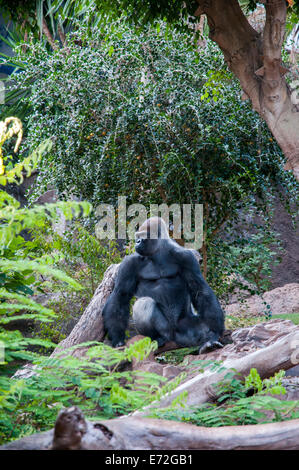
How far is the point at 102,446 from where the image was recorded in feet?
4.66

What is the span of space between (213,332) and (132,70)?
434 cm

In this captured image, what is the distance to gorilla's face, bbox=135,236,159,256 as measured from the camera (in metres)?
3.61

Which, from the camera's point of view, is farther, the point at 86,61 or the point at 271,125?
the point at 86,61

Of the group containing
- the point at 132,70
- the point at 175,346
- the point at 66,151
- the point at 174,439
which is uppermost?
the point at 132,70

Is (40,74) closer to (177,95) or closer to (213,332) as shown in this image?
(177,95)

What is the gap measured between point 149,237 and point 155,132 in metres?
2.97

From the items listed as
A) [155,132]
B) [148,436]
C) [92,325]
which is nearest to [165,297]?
[92,325]

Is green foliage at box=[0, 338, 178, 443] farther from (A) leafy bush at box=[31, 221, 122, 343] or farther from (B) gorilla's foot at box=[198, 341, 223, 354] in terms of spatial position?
(A) leafy bush at box=[31, 221, 122, 343]

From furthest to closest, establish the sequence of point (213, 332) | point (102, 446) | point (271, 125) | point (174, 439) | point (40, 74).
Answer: point (40, 74) → point (271, 125) → point (213, 332) → point (174, 439) → point (102, 446)

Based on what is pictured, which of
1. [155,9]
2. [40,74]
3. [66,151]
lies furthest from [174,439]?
[40,74]

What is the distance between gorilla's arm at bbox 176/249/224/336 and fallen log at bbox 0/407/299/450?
1772 millimetres

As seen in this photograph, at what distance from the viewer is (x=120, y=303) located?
12.0ft
